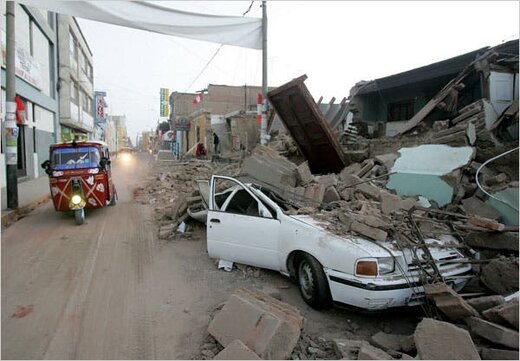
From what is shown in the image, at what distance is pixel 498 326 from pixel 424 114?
930 centimetres

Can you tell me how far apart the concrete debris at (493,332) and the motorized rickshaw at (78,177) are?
344 inches

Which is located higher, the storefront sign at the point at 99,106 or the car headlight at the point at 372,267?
the storefront sign at the point at 99,106

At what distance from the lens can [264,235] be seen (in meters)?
5.41

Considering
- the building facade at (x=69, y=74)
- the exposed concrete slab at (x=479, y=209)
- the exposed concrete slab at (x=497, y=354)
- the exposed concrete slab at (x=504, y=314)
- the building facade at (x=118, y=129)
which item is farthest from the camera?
the building facade at (x=118, y=129)

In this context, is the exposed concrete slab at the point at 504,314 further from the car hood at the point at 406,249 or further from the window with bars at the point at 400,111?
the window with bars at the point at 400,111

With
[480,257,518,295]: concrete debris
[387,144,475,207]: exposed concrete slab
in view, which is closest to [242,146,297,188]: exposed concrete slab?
[387,144,475,207]: exposed concrete slab

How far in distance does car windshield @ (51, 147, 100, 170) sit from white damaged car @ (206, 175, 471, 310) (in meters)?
5.75

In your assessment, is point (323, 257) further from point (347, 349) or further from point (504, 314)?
point (504, 314)

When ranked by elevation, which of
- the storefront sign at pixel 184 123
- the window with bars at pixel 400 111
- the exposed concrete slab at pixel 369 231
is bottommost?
the exposed concrete slab at pixel 369 231

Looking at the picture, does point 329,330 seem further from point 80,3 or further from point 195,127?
point 195,127

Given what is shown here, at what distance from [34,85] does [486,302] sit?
2186cm

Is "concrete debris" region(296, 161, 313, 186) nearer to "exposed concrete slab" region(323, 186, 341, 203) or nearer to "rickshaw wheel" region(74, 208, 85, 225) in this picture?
"exposed concrete slab" region(323, 186, 341, 203)

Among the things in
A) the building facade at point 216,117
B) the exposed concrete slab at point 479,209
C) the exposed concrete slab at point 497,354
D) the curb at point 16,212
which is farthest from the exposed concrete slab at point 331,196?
the building facade at point 216,117

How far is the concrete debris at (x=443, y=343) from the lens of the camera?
298 cm
